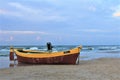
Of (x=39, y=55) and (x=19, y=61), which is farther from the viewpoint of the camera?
(x=19, y=61)

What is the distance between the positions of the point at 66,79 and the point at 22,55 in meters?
14.2

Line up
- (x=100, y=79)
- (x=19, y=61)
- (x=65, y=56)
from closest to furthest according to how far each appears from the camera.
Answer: (x=100, y=79) < (x=65, y=56) < (x=19, y=61)

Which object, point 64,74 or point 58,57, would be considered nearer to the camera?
point 64,74

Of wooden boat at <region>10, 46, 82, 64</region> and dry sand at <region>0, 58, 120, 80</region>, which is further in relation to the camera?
wooden boat at <region>10, 46, 82, 64</region>

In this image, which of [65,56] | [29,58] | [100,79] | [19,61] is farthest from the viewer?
[19,61]

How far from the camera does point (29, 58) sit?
87.8 feet

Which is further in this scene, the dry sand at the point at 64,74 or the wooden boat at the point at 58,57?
the wooden boat at the point at 58,57

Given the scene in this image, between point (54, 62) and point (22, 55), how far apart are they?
3965 mm

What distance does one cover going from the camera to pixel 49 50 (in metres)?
26.2

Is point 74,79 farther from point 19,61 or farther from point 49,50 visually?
point 19,61

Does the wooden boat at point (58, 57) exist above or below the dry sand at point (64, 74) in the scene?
above

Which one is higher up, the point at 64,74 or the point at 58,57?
the point at 58,57

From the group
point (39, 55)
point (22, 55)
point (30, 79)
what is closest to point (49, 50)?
point (39, 55)

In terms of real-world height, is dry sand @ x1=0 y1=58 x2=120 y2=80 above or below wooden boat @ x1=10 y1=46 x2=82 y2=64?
below
